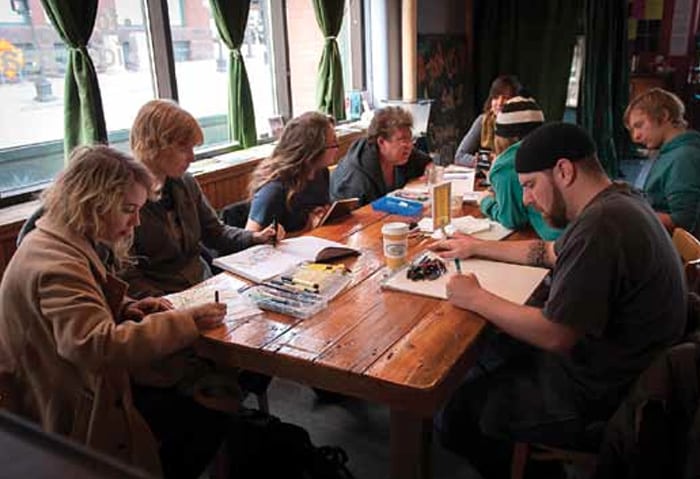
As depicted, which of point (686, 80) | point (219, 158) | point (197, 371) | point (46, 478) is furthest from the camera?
point (686, 80)

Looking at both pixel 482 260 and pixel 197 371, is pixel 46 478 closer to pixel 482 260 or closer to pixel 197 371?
pixel 197 371

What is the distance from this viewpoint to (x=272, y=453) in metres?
1.74

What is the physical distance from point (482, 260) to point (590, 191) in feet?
1.59

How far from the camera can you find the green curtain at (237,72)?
348 centimetres

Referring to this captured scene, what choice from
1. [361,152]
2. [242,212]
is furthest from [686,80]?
[242,212]

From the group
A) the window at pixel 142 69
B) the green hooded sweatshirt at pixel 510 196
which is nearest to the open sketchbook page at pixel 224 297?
the green hooded sweatshirt at pixel 510 196

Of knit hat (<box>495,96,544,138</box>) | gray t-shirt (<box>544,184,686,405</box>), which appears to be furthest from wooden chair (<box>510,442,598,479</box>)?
knit hat (<box>495,96,544,138</box>)

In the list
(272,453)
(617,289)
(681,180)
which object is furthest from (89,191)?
(681,180)

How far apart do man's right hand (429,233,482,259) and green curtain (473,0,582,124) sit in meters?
4.48

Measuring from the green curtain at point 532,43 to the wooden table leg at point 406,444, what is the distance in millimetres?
5281

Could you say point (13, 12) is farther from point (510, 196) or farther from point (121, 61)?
point (510, 196)

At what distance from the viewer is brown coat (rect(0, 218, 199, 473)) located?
4.25 feet

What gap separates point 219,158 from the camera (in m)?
3.54

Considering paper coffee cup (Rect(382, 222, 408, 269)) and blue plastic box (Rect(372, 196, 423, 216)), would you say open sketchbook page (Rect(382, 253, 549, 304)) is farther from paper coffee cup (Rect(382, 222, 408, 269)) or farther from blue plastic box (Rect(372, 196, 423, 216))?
blue plastic box (Rect(372, 196, 423, 216))
